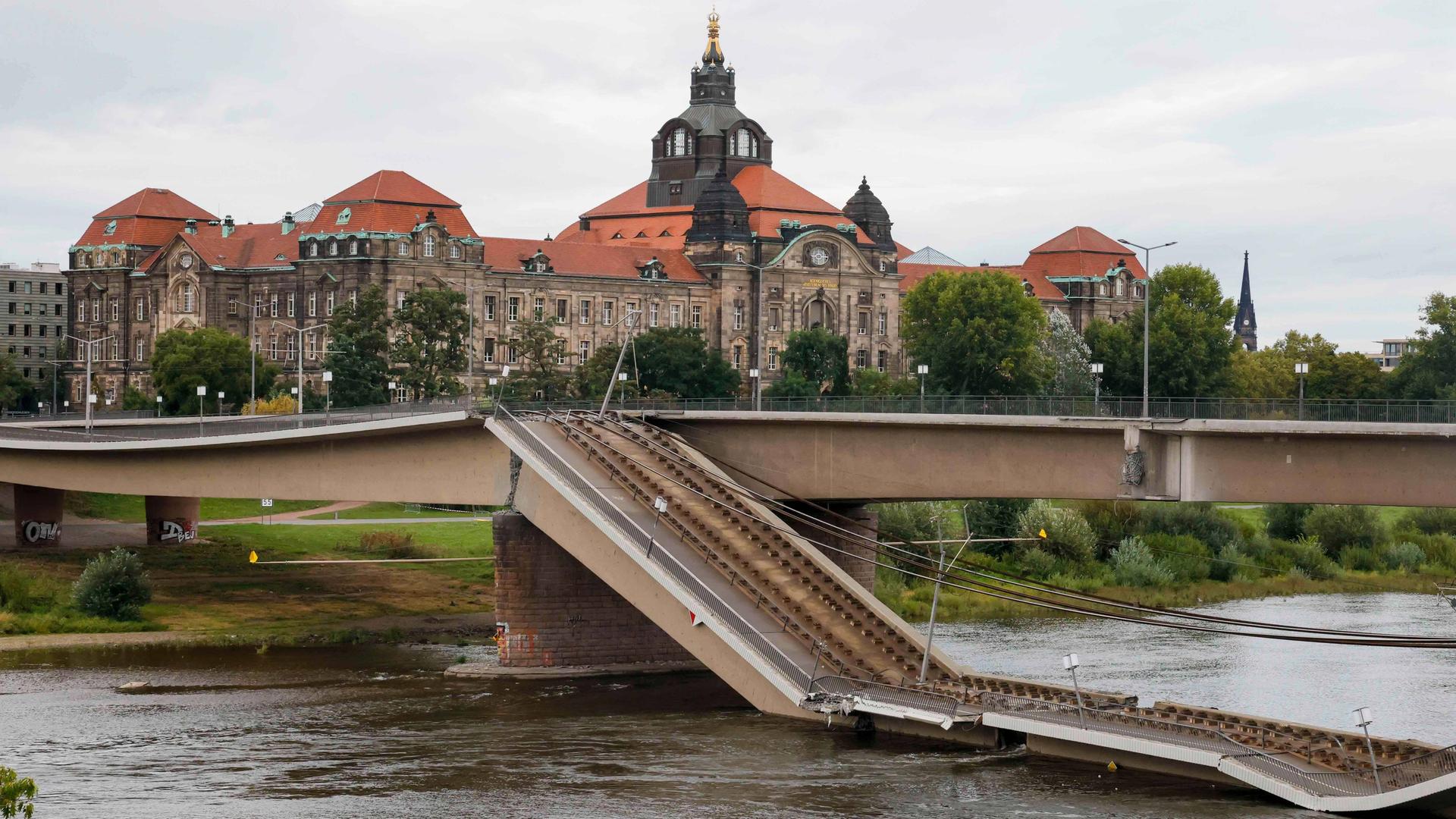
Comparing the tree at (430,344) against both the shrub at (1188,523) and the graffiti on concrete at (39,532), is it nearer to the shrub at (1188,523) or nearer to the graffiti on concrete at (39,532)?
the graffiti on concrete at (39,532)

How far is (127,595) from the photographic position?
243ft

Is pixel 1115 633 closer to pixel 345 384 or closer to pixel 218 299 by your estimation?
pixel 345 384

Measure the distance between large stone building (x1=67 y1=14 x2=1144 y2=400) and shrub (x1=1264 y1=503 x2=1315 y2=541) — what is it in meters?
70.4

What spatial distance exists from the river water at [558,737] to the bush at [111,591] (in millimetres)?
5717

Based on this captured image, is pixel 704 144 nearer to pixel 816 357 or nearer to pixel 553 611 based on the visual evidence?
pixel 816 357

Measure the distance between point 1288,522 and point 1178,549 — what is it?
10.3m

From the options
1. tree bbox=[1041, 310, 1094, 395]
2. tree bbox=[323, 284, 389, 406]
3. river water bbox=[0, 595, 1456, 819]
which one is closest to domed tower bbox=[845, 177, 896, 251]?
tree bbox=[1041, 310, 1094, 395]

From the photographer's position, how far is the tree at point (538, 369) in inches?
5655

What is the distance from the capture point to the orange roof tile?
541 ft

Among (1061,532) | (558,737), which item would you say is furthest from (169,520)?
(558,737)

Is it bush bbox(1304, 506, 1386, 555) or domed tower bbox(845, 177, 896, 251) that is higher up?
domed tower bbox(845, 177, 896, 251)

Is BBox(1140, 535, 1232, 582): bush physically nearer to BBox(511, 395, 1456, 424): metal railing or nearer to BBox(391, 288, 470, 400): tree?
BBox(511, 395, 1456, 424): metal railing

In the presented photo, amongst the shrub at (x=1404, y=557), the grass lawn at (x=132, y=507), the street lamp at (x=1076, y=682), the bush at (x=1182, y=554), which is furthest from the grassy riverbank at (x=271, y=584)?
the shrub at (x=1404, y=557)

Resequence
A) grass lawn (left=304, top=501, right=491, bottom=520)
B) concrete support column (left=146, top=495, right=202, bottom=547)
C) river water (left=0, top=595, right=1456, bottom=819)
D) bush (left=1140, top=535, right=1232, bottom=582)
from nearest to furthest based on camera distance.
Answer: river water (left=0, top=595, right=1456, bottom=819), concrete support column (left=146, top=495, right=202, bottom=547), bush (left=1140, top=535, right=1232, bottom=582), grass lawn (left=304, top=501, right=491, bottom=520)
